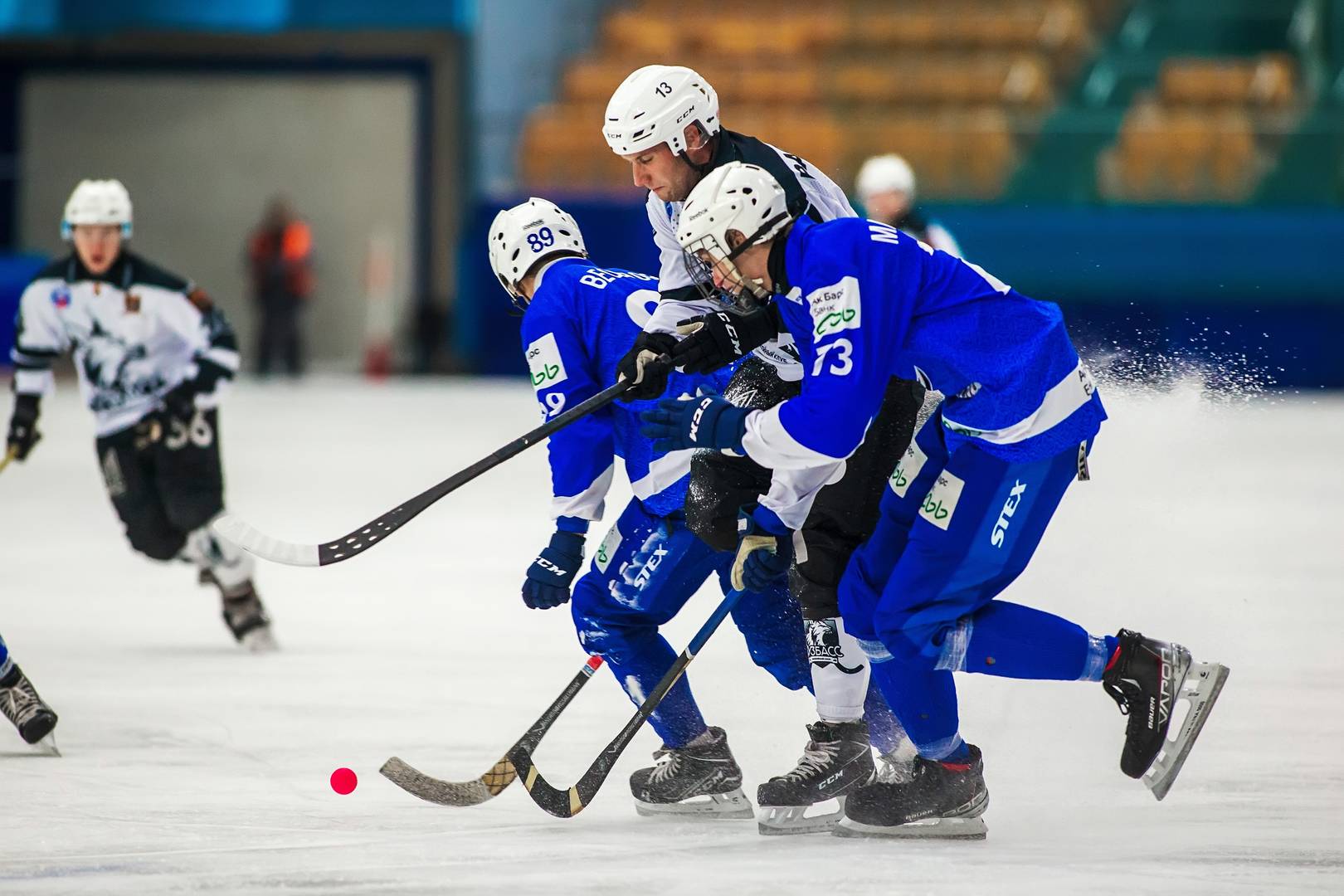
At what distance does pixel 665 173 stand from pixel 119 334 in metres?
2.69

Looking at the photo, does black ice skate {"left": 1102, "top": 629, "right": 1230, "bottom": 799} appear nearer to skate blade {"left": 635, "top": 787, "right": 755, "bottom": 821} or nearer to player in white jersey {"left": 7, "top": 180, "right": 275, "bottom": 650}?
skate blade {"left": 635, "top": 787, "right": 755, "bottom": 821}

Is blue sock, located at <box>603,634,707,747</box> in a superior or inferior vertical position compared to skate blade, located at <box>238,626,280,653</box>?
superior

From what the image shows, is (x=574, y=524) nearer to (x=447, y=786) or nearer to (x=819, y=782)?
(x=447, y=786)

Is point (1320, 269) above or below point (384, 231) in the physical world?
above

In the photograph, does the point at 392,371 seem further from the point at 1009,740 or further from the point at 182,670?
the point at 1009,740

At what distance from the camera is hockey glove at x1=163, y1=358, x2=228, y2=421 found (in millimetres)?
6105

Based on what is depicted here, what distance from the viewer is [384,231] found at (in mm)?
20734

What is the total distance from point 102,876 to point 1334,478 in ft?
26.4

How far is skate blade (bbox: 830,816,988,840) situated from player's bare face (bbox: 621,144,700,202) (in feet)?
4.65

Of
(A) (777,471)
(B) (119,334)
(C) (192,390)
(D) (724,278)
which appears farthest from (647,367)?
(B) (119,334)

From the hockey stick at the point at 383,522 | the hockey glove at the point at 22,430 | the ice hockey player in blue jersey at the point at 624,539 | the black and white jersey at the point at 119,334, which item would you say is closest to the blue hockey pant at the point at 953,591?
the ice hockey player in blue jersey at the point at 624,539

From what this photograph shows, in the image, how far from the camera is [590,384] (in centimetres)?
409

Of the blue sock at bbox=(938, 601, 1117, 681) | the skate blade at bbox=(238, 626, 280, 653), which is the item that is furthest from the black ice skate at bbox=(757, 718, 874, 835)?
the skate blade at bbox=(238, 626, 280, 653)

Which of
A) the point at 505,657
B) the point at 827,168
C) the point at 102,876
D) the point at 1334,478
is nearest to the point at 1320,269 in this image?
the point at 827,168
